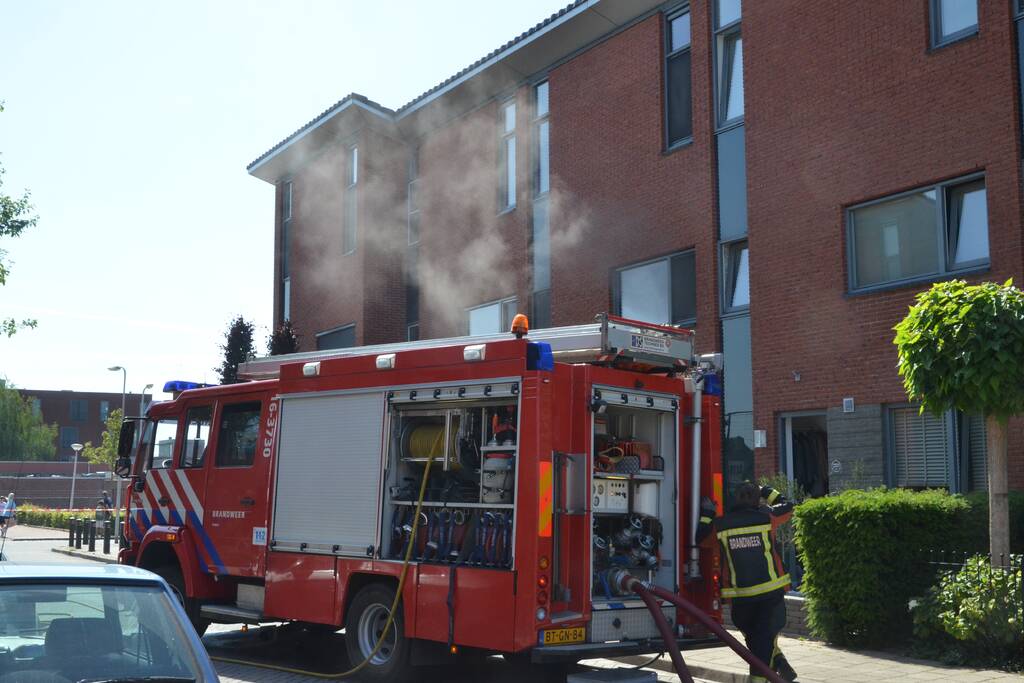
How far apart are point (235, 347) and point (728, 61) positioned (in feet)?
46.9

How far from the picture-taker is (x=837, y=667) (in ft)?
30.5

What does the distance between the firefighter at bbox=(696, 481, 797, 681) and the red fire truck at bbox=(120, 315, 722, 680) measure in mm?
480

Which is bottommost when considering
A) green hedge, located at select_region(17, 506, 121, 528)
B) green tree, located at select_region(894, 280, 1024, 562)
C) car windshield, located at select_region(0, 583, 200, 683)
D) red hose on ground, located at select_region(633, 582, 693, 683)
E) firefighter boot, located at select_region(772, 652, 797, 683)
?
green hedge, located at select_region(17, 506, 121, 528)

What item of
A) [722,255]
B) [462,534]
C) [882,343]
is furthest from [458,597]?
[722,255]

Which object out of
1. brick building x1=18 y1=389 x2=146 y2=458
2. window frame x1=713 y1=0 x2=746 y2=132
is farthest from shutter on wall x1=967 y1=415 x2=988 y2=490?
brick building x1=18 y1=389 x2=146 y2=458

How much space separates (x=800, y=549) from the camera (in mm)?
10758

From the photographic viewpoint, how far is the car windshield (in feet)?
13.5

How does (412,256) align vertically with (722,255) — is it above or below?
above

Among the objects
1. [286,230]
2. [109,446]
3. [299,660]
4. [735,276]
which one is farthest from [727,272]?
[109,446]

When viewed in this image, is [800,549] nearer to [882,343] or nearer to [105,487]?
[882,343]

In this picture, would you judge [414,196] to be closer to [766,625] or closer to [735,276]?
[735,276]

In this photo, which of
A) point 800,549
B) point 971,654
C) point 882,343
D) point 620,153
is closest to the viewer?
point 971,654

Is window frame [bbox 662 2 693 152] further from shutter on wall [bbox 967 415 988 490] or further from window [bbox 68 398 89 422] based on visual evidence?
window [bbox 68 398 89 422]

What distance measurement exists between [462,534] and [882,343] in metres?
6.81
